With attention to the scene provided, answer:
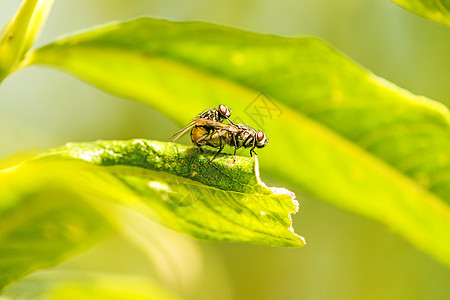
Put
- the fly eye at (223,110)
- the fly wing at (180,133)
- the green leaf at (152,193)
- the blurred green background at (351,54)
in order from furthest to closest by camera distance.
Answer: the blurred green background at (351,54), the fly eye at (223,110), the fly wing at (180,133), the green leaf at (152,193)

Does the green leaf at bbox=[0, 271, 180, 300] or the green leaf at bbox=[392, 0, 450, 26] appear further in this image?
the green leaf at bbox=[0, 271, 180, 300]

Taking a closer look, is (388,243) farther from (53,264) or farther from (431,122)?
(53,264)

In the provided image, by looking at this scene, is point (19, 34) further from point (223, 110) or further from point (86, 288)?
point (86, 288)

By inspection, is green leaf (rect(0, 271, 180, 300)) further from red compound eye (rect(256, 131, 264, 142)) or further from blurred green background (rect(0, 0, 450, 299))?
blurred green background (rect(0, 0, 450, 299))

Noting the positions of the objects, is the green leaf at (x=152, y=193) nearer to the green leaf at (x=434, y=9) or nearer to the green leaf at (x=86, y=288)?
the green leaf at (x=86, y=288)

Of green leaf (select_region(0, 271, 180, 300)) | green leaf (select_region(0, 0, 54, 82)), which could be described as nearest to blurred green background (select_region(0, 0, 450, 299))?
green leaf (select_region(0, 271, 180, 300))

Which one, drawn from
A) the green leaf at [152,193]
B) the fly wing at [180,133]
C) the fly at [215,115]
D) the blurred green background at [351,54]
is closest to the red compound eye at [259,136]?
the fly at [215,115]

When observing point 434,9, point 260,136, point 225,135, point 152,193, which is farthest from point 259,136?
point 434,9
